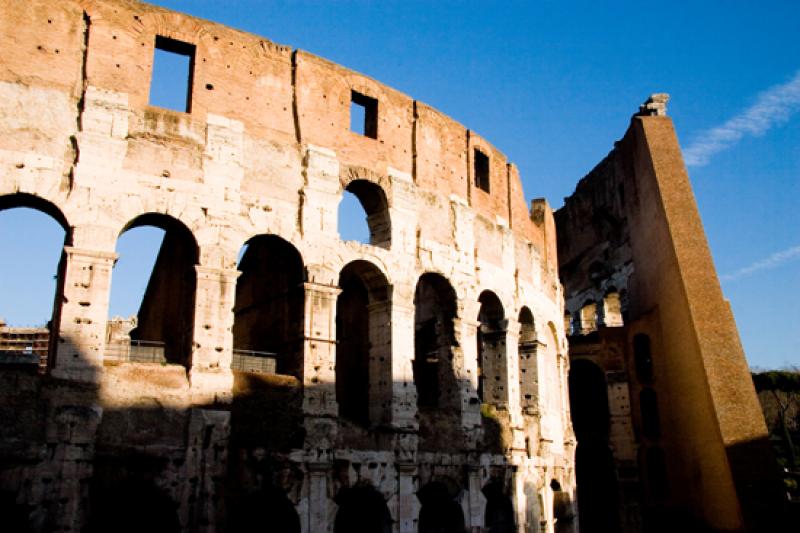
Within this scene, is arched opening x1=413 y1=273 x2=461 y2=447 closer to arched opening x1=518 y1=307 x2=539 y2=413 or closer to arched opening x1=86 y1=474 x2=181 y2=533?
arched opening x1=518 y1=307 x2=539 y2=413

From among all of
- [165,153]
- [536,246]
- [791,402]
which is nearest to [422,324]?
[536,246]

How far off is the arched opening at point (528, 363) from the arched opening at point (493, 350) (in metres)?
1.07

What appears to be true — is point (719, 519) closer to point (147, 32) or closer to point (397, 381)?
point (397, 381)

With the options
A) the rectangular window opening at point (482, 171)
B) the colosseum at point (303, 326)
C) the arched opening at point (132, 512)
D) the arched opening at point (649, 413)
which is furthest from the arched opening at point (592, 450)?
the arched opening at point (132, 512)

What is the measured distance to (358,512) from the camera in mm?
13992

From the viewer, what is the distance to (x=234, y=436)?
11.2 metres

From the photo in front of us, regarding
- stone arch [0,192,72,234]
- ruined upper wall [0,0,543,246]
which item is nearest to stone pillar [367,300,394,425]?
ruined upper wall [0,0,543,246]

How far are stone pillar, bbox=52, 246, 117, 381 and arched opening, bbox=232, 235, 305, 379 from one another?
244cm

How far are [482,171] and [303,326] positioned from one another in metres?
6.82

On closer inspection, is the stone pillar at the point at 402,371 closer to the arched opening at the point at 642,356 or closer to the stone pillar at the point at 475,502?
the stone pillar at the point at 475,502

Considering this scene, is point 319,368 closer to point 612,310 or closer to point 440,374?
point 440,374

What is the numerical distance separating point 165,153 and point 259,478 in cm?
495

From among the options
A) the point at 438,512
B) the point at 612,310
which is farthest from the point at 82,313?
the point at 612,310

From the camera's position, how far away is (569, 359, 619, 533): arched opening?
2141 centimetres
